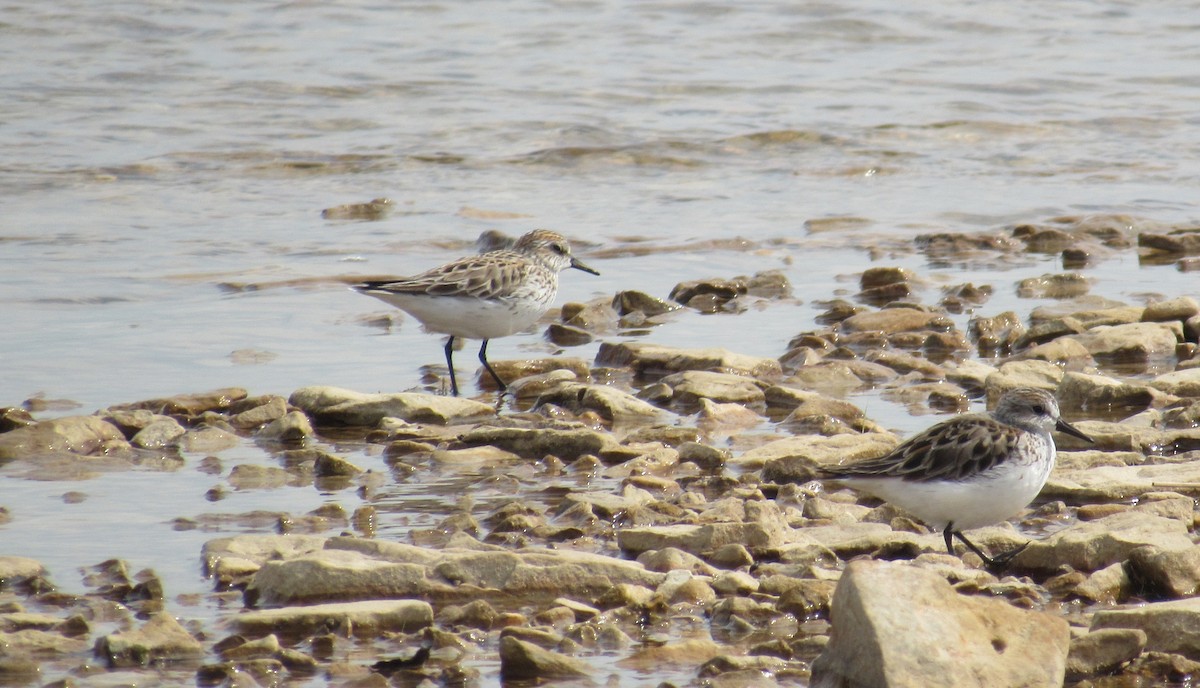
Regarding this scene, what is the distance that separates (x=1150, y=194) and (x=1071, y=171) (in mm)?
1319

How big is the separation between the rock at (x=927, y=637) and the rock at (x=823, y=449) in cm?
266

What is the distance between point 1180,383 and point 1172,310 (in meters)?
1.59

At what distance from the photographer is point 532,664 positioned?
489cm

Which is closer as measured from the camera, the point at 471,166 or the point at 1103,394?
the point at 1103,394

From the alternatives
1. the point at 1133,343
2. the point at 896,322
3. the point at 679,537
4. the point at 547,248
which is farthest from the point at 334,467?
the point at 1133,343

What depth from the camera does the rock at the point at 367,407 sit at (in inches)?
332

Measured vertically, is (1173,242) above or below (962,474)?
below

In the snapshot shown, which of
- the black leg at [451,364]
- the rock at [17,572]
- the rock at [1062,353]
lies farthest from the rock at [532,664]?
the rock at [1062,353]

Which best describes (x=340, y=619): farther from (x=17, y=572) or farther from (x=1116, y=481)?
(x=1116, y=481)

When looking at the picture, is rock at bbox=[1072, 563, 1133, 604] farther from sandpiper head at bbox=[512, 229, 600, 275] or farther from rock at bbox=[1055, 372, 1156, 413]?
sandpiper head at bbox=[512, 229, 600, 275]

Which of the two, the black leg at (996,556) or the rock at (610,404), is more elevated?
the black leg at (996,556)

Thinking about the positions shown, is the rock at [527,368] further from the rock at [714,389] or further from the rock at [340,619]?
the rock at [340,619]

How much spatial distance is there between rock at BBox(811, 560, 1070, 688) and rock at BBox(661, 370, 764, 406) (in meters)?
4.14

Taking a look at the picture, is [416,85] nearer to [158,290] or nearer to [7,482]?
[158,290]
